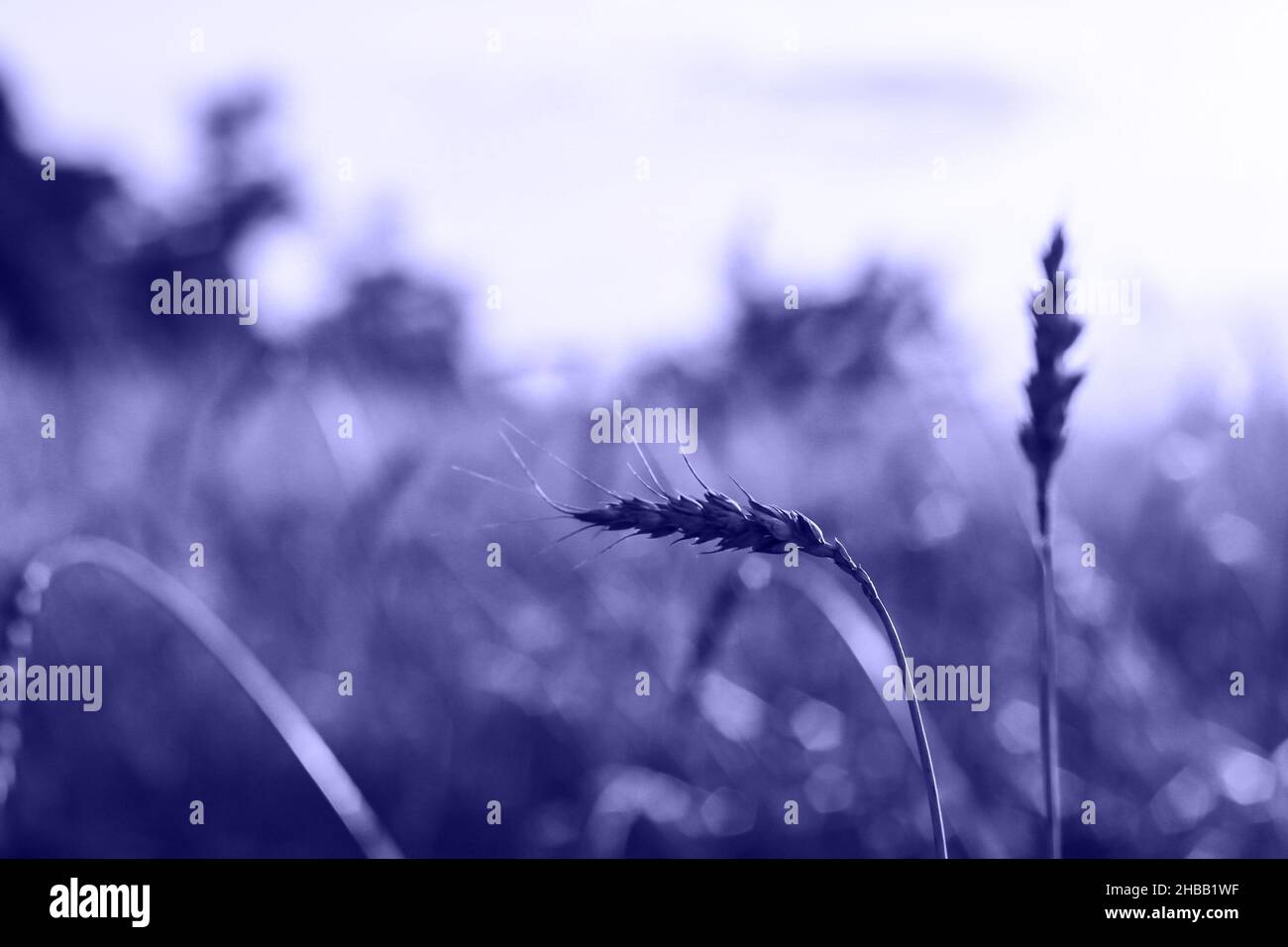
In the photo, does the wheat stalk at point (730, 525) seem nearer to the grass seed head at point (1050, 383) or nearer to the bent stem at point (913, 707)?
the bent stem at point (913, 707)

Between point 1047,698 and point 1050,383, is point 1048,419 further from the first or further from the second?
point 1047,698

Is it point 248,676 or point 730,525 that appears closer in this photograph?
point 730,525

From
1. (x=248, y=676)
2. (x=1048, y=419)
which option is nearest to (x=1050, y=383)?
(x=1048, y=419)

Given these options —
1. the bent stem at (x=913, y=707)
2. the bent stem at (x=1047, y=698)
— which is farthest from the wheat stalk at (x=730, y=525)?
the bent stem at (x=1047, y=698)

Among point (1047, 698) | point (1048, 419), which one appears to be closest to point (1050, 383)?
point (1048, 419)

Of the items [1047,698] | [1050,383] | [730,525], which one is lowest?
[1047,698]

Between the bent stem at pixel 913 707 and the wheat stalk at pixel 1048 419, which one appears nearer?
the bent stem at pixel 913 707

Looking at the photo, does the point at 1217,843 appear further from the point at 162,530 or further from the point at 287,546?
the point at 162,530

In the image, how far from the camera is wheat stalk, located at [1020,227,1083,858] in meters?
0.88

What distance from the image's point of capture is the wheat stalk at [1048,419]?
34.8 inches

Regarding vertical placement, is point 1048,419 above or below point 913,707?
above

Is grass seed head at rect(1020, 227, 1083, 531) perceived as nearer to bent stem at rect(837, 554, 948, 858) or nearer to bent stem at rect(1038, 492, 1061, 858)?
bent stem at rect(1038, 492, 1061, 858)

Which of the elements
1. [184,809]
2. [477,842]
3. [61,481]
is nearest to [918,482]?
[477,842]

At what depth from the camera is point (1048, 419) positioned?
2.91 ft
